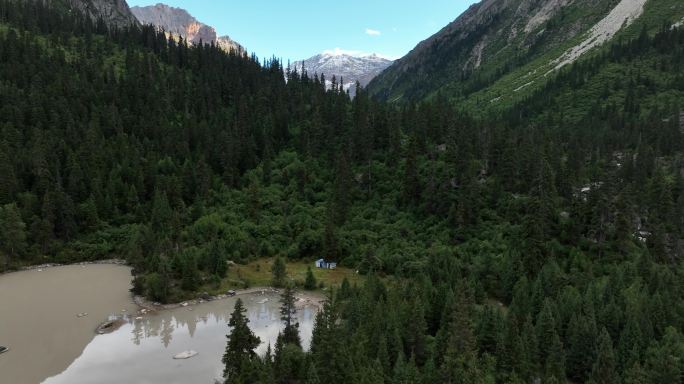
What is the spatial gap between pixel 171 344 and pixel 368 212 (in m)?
51.7

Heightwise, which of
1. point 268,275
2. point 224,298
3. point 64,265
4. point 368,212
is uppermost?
point 368,212

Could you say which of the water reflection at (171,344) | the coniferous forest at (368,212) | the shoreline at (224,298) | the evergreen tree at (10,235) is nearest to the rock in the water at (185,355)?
the water reflection at (171,344)

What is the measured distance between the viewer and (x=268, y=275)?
78500 millimetres

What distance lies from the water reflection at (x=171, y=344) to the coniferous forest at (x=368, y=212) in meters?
6.60

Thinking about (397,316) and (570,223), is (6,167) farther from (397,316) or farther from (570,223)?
(570,223)

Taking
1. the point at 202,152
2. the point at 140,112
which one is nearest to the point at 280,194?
the point at 202,152

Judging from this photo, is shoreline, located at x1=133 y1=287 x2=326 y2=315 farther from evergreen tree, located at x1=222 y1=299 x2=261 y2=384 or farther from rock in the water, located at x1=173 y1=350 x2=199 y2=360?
evergreen tree, located at x1=222 y1=299 x2=261 y2=384

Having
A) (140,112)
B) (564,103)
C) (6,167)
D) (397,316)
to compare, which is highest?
(564,103)

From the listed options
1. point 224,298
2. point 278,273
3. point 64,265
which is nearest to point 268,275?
point 278,273

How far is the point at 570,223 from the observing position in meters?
75.4

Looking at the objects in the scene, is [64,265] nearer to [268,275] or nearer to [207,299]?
[207,299]

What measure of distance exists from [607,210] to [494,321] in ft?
132

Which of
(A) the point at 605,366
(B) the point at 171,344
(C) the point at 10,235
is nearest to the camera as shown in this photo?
(A) the point at 605,366

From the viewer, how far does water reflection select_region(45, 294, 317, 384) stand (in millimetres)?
44812
